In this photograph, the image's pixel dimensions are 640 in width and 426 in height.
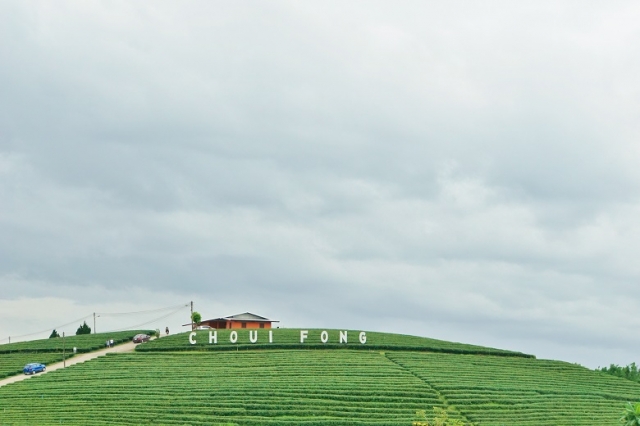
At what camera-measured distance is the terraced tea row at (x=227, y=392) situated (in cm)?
5566

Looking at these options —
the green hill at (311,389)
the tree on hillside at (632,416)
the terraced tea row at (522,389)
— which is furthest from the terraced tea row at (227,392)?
the tree on hillside at (632,416)

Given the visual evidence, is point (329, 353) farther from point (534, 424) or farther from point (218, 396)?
point (534, 424)

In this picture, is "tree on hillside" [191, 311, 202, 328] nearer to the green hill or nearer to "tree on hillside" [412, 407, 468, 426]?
the green hill

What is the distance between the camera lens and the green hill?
185 ft

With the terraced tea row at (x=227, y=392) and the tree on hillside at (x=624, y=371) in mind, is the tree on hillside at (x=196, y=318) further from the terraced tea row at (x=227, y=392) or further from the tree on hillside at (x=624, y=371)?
the tree on hillside at (x=624, y=371)

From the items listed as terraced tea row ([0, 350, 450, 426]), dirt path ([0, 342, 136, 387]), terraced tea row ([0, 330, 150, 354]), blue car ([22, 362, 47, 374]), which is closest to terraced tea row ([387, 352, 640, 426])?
terraced tea row ([0, 350, 450, 426])

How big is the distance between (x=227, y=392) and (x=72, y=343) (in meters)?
40.2

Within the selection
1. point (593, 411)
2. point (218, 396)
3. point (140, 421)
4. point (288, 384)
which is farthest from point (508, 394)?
point (140, 421)

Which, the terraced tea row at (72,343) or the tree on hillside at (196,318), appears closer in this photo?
the terraced tea row at (72,343)

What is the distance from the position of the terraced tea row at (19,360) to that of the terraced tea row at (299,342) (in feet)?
30.3

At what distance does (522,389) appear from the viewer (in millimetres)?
67688

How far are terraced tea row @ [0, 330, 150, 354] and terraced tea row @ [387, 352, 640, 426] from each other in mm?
33526

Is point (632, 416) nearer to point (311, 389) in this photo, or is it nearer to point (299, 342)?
point (311, 389)

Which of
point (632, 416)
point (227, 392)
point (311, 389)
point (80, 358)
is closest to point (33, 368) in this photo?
point (80, 358)
